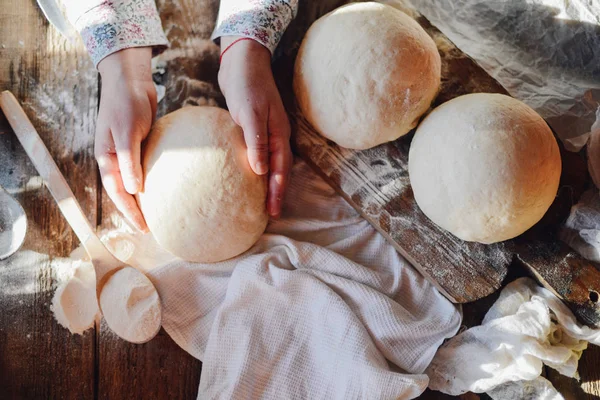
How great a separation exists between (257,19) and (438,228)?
46 centimetres

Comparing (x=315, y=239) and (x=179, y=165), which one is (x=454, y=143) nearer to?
(x=315, y=239)

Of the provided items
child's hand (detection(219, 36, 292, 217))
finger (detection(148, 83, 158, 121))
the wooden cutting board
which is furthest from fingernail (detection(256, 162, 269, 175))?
finger (detection(148, 83, 158, 121))

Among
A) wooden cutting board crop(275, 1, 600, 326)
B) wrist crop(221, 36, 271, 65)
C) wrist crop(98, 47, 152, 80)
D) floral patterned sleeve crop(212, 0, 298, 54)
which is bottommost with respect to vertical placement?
wooden cutting board crop(275, 1, 600, 326)

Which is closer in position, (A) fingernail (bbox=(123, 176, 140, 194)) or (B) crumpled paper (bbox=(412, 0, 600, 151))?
(A) fingernail (bbox=(123, 176, 140, 194))

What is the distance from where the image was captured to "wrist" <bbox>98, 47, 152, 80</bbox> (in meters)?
0.86

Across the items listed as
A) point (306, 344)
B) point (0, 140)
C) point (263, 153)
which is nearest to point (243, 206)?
point (263, 153)

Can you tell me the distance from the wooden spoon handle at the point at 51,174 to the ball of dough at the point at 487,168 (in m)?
0.54

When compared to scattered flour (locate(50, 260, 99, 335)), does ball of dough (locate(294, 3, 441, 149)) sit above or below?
above

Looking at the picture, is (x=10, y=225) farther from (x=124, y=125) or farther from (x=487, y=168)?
(x=487, y=168)

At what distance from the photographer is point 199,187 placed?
31.4 inches

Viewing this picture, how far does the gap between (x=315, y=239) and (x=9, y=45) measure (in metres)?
0.70

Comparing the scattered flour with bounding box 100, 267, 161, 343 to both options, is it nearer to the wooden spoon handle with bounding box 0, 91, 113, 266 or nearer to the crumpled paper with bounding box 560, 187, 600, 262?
the wooden spoon handle with bounding box 0, 91, 113, 266

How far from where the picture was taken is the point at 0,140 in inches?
37.2

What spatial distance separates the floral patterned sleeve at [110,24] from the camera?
0.86 m
